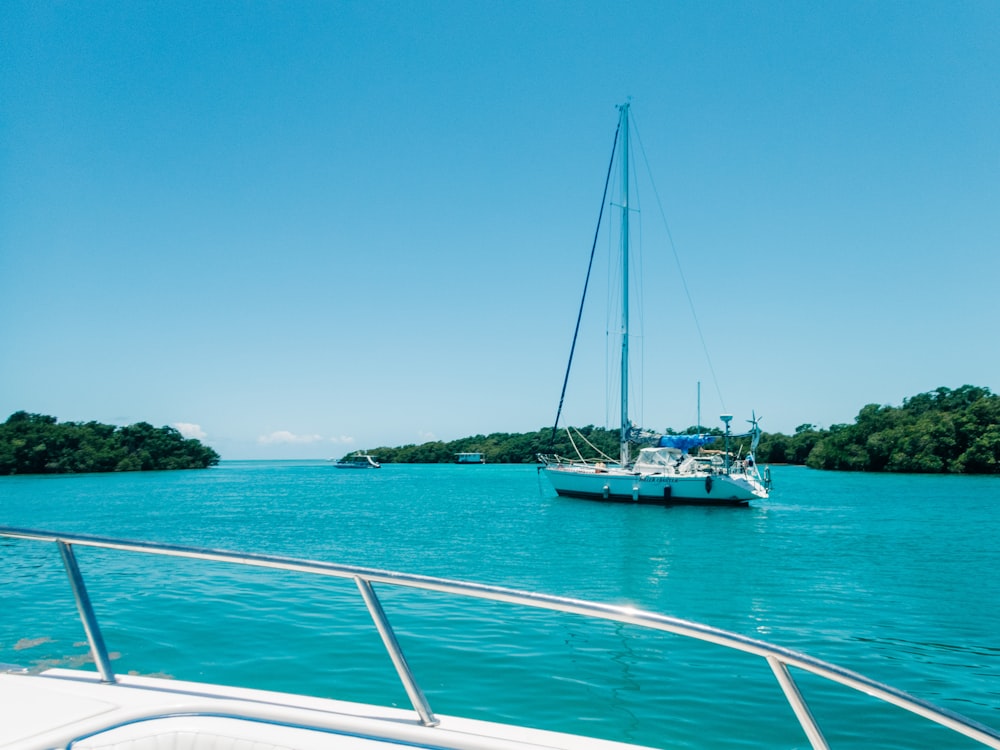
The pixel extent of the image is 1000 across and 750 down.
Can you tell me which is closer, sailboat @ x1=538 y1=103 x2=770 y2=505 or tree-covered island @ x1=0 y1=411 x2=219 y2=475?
sailboat @ x1=538 y1=103 x2=770 y2=505

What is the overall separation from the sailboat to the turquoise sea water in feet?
28.6

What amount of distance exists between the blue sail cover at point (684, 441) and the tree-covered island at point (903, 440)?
13.0m

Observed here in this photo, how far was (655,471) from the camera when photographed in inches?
1534

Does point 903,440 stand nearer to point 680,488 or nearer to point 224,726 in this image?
point 680,488

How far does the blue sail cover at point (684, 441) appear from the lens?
3916 cm

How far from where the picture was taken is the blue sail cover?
1542 inches

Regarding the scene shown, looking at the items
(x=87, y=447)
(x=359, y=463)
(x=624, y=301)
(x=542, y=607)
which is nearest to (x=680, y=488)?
(x=624, y=301)

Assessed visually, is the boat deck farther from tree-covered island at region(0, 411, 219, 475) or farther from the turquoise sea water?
tree-covered island at region(0, 411, 219, 475)

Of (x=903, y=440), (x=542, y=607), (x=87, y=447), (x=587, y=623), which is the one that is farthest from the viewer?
(x=87, y=447)

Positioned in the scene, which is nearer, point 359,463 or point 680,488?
point 680,488

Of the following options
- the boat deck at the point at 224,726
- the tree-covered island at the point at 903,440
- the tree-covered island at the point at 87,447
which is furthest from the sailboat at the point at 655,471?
the tree-covered island at the point at 87,447

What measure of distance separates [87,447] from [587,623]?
356 ft

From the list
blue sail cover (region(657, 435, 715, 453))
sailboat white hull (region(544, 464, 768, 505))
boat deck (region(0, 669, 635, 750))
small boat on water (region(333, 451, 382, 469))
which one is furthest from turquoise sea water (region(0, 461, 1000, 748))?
small boat on water (region(333, 451, 382, 469))

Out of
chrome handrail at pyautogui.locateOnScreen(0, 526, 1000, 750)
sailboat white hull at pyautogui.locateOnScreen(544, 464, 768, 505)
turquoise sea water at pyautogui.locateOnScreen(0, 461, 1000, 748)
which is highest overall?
chrome handrail at pyautogui.locateOnScreen(0, 526, 1000, 750)
